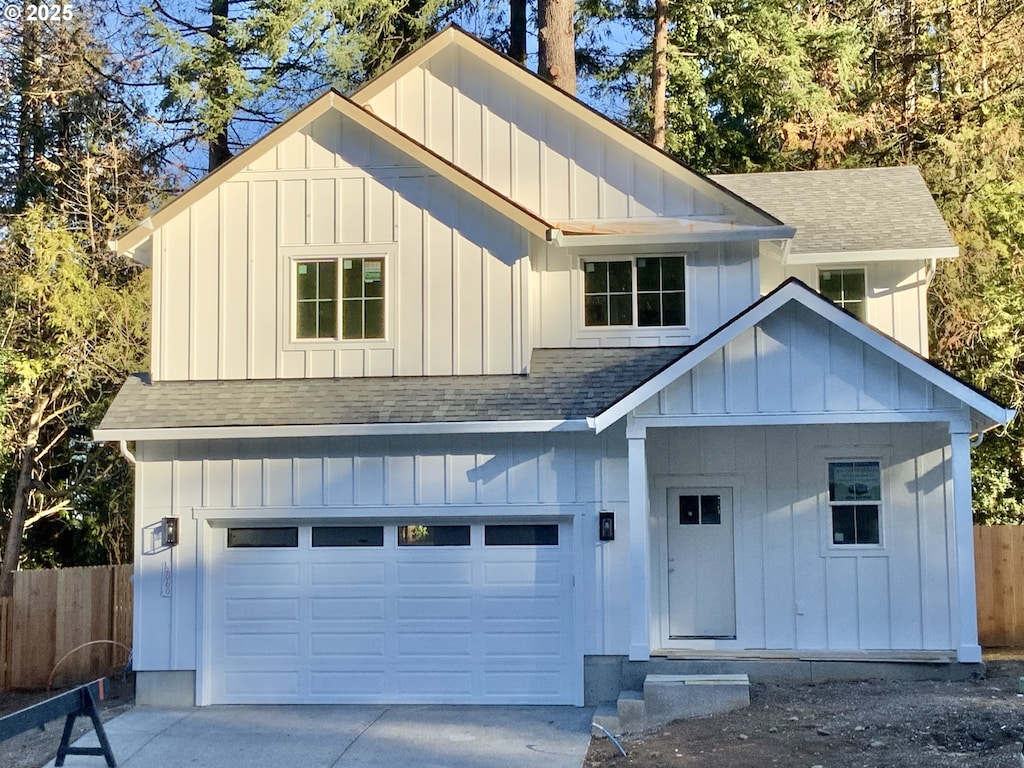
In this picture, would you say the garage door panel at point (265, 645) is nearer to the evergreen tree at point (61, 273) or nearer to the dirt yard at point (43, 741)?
the dirt yard at point (43, 741)

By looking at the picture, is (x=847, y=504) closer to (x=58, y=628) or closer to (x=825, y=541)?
(x=825, y=541)

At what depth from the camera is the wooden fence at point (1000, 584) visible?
1602cm

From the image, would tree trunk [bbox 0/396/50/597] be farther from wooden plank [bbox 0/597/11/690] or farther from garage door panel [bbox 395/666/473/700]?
garage door panel [bbox 395/666/473/700]

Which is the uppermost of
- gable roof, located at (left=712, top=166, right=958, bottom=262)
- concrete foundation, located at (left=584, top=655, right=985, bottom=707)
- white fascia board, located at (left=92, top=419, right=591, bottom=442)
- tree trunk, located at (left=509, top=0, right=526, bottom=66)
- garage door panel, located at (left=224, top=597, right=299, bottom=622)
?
tree trunk, located at (left=509, top=0, right=526, bottom=66)

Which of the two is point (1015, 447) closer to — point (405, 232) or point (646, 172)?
point (646, 172)

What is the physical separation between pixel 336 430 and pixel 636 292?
13.1 ft

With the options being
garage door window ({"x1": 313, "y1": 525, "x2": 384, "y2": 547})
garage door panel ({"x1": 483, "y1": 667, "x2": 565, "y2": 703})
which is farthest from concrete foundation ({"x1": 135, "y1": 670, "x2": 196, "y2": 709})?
garage door panel ({"x1": 483, "y1": 667, "x2": 565, "y2": 703})

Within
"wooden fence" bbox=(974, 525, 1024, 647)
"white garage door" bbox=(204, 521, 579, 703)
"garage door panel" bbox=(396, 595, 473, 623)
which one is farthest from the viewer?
"wooden fence" bbox=(974, 525, 1024, 647)

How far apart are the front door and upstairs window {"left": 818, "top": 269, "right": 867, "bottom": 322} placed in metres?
2.95

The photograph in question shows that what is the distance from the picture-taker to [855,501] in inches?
532

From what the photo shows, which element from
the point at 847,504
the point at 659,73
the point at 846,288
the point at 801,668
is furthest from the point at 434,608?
the point at 659,73

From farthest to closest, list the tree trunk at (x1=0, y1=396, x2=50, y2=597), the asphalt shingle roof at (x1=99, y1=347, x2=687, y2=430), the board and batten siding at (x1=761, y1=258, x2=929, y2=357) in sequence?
the tree trunk at (x1=0, y1=396, x2=50, y2=597)
the board and batten siding at (x1=761, y1=258, x2=929, y2=357)
the asphalt shingle roof at (x1=99, y1=347, x2=687, y2=430)

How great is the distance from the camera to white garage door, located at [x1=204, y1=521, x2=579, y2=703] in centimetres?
1288

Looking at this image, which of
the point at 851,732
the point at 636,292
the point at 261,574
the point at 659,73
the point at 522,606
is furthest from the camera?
the point at 659,73
